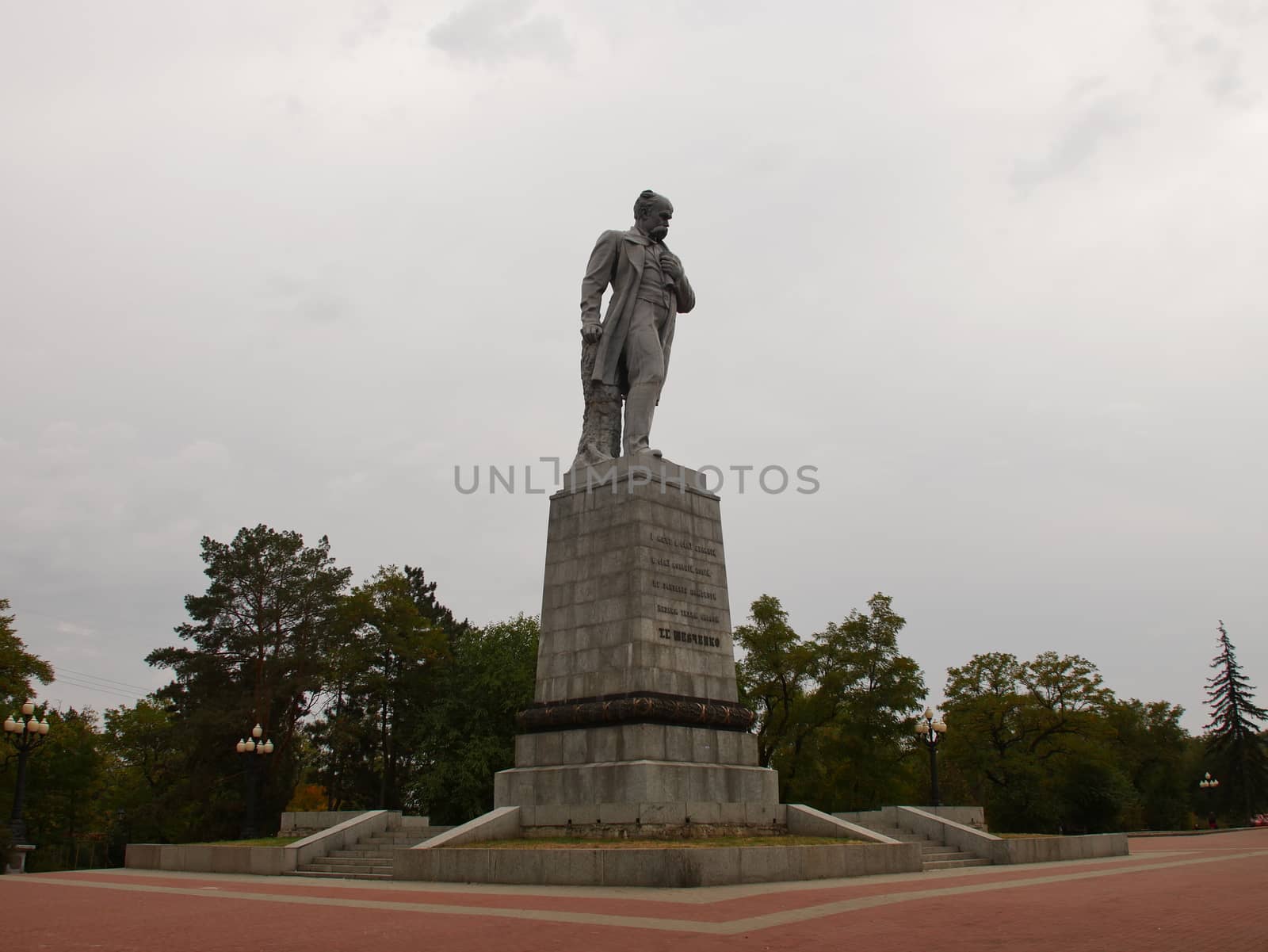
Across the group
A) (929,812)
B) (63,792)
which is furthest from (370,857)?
(63,792)

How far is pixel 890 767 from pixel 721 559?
24.7 metres

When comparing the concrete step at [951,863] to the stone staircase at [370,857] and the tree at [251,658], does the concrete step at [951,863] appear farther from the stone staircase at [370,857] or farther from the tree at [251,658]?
the tree at [251,658]

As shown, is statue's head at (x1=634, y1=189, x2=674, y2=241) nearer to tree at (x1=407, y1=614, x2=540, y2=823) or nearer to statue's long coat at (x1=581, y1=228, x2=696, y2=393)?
statue's long coat at (x1=581, y1=228, x2=696, y2=393)

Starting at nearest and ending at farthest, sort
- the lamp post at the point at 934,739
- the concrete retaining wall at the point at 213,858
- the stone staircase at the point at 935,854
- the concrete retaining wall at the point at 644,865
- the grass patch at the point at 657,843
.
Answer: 1. the concrete retaining wall at the point at 644,865
2. the grass patch at the point at 657,843
3. the stone staircase at the point at 935,854
4. the concrete retaining wall at the point at 213,858
5. the lamp post at the point at 934,739

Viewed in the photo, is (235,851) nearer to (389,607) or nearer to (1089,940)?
(1089,940)

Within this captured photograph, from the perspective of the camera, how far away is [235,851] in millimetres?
16688

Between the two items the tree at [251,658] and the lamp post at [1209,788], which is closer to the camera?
the tree at [251,658]

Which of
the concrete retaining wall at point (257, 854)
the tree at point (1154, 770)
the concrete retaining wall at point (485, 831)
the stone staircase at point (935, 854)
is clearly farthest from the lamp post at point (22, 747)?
the tree at point (1154, 770)

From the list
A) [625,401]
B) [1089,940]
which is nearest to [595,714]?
[625,401]

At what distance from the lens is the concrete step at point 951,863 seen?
15.3 m

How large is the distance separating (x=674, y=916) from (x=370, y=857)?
1035 cm

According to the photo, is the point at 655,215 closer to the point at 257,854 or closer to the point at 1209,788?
the point at 257,854

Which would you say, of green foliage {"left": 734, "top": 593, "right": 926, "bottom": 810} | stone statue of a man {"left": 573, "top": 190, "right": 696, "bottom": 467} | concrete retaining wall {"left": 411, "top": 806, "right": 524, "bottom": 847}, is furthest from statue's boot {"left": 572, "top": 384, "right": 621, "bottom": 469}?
green foliage {"left": 734, "top": 593, "right": 926, "bottom": 810}

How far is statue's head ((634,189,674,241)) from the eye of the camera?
696 inches
